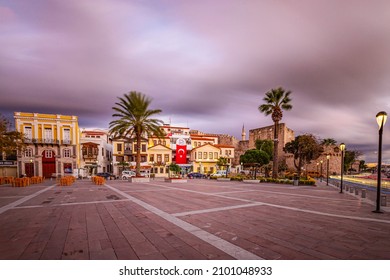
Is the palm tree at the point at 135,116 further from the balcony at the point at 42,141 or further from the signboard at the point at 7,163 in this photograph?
the signboard at the point at 7,163

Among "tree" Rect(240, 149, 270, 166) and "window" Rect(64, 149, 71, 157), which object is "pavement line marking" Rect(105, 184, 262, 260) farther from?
"window" Rect(64, 149, 71, 157)

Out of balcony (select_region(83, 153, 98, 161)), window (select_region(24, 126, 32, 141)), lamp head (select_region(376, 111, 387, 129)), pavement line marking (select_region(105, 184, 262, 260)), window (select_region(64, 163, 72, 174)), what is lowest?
window (select_region(64, 163, 72, 174))

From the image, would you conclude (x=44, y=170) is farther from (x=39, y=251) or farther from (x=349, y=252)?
(x=349, y=252)

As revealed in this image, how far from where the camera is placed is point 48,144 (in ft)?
117

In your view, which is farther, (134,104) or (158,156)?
→ (158,156)

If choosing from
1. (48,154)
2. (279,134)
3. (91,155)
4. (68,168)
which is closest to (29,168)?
(48,154)

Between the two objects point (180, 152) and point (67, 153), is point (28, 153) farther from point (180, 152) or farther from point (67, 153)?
point (180, 152)

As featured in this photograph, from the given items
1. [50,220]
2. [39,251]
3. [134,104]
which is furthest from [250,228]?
[134,104]

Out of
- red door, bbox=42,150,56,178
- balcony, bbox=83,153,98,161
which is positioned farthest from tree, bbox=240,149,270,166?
red door, bbox=42,150,56,178

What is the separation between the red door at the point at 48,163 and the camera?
35625 millimetres

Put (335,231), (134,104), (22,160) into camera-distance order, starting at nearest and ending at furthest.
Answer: (335,231)
(134,104)
(22,160)

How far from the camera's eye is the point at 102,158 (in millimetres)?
42875

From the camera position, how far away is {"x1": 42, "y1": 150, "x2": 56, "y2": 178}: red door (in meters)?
35.6

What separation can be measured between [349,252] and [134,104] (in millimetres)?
24547
